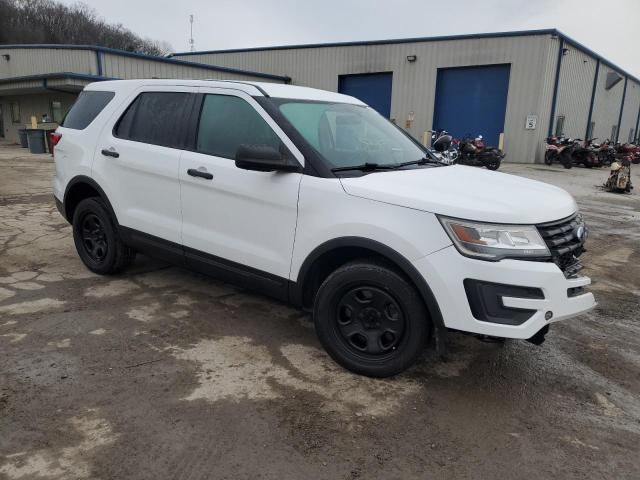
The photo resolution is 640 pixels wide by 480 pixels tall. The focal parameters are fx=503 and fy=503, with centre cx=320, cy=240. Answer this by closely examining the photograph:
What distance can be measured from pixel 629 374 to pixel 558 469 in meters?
1.41

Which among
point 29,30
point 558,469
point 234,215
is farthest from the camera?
point 29,30

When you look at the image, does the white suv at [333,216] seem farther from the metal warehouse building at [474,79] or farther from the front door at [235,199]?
the metal warehouse building at [474,79]

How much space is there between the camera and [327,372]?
3359mm

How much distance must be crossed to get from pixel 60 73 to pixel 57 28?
176 feet

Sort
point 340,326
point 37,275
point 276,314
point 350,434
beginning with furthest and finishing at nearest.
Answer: point 37,275, point 276,314, point 340,326, point 350,434

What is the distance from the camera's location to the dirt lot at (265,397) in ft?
8.21

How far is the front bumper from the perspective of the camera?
2.73 meters

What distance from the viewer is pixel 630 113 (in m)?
37.5

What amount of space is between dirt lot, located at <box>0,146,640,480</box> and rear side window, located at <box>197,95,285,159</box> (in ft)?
4.60

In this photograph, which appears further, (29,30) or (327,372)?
(29,30)

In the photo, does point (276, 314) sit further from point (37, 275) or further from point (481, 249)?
point (37, 275)

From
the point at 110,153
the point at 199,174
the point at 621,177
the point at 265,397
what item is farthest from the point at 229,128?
the point at 621,177

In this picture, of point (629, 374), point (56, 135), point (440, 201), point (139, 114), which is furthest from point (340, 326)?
point (56, 135)

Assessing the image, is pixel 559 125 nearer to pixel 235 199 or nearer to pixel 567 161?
pixel 567 161
